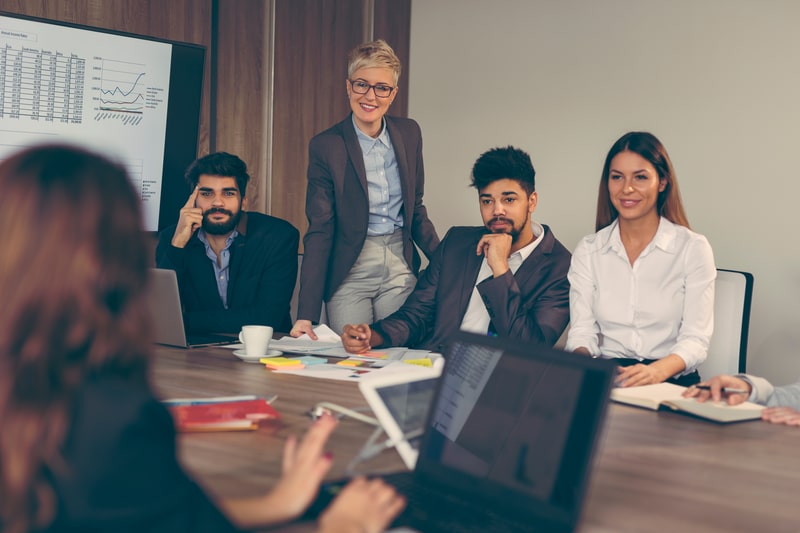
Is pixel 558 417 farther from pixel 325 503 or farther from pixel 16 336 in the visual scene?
pixel 16 336

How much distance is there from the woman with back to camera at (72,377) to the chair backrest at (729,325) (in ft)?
6.71

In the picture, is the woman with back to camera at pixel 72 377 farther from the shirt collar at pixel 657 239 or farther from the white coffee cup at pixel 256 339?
the shirt collar at pixel 657 239

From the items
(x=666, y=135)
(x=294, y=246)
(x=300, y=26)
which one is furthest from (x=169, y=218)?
(x=666, y=135)

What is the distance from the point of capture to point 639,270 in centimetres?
260

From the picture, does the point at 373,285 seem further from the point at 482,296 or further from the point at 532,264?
the point at 532,264

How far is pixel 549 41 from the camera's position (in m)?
4.39

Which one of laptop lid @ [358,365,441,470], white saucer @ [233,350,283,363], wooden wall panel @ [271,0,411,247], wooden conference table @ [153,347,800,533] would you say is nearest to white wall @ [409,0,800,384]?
wooden wall panel @ [271,0,411,247]

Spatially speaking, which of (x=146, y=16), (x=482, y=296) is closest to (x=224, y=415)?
(x=482, y=296)

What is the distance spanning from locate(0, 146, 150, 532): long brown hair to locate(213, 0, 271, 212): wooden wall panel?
10.8 ft

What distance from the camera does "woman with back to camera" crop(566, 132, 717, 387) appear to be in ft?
8.21

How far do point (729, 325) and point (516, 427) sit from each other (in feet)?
5.33

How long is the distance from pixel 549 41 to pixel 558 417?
3.67 metres

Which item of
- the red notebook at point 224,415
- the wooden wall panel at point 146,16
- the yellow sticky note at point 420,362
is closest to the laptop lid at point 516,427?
the red notebook at point 224,415

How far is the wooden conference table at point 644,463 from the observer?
1094mm
